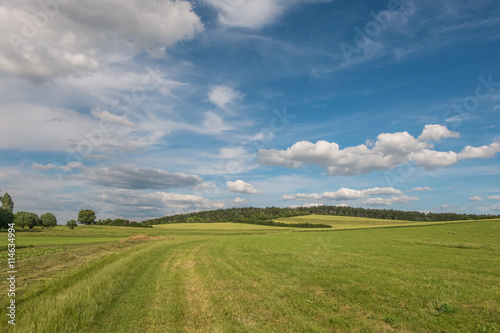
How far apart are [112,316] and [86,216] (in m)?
144

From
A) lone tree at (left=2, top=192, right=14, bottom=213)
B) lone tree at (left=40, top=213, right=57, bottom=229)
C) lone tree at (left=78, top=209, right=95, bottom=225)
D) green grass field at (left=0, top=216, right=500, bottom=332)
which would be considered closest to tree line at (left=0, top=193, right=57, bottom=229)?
lone tree at (left=40, top=213, right=57, bottom=229)

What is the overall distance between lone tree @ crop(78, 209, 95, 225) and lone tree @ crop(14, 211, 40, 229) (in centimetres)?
3305

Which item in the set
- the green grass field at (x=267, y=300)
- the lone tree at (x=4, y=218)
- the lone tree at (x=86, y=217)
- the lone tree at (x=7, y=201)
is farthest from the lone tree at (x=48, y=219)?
the green grass field at (x=267, y=300)

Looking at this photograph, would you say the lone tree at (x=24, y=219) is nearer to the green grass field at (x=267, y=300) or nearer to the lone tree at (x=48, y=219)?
the lone tree at (x=48, y=219)

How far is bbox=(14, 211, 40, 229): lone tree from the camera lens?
304 ft

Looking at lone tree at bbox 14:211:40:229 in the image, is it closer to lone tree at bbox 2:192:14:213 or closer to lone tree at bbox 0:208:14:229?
lone tree at bbox 0:208:14:229

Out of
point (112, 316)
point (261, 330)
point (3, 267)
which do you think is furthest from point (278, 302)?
point (3, 267)

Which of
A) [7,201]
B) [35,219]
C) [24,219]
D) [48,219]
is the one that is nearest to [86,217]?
[48,219]

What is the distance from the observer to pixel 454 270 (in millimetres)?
18734

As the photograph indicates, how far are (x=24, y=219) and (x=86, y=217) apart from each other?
38231mm

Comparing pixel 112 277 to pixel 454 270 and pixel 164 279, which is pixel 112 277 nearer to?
pixel 164 279

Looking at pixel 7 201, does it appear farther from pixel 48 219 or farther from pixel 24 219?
pixel 24 219

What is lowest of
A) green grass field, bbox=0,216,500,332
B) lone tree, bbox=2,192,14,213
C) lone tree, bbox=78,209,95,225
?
lone tree, bbox=78,209,95,225

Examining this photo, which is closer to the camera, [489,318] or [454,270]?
[489,318]
